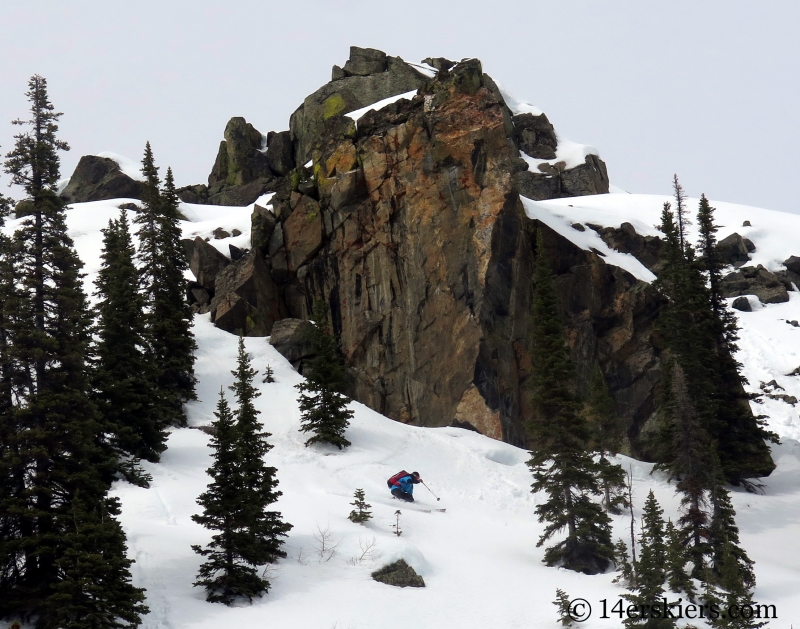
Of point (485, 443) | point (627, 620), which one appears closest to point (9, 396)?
point (627, 620)

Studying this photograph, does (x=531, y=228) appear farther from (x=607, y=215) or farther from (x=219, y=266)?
(x=219, y=266)

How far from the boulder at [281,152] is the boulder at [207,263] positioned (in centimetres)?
2239

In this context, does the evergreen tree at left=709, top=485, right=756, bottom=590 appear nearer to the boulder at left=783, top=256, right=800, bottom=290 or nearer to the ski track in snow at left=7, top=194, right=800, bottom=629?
the ski track in snow at left=7, top=194, right=800, bottom=629

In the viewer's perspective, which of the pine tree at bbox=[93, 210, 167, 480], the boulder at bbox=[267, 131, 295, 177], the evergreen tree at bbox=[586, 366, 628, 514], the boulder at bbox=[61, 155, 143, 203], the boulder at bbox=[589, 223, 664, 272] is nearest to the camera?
the pine tree at bbox=[93, 210, 167, 480]

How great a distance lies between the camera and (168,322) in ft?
111

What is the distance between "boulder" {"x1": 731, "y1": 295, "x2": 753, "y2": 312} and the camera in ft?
201

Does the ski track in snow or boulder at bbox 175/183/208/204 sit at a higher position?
boulder at bbox 175/183/208/204

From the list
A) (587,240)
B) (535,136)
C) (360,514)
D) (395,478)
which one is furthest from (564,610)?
(535,136)

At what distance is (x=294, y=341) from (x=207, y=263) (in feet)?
36.1

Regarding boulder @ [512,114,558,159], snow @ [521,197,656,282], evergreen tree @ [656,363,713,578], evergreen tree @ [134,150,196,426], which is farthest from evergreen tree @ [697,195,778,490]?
boulder @ [512,114,558,159]

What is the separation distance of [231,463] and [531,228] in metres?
28.3

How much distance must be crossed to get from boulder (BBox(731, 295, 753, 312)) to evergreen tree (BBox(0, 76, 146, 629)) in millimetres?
55608

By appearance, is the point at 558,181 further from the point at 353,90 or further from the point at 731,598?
the point at 731,598

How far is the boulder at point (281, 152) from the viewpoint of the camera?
6869 centimetres
